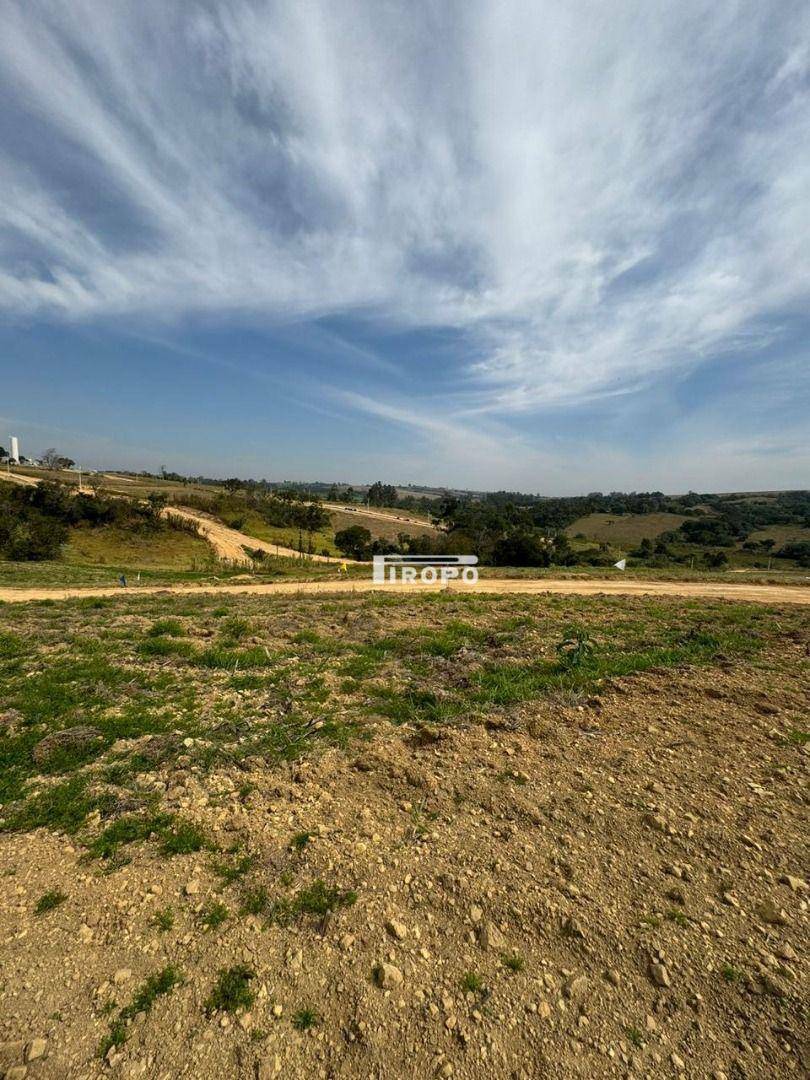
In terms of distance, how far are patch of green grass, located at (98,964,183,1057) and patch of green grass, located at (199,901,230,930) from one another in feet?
1.13

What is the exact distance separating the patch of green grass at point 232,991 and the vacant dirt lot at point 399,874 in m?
0.01

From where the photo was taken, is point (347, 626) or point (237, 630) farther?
point (347, 626)

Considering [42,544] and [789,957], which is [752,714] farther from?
[42,544]

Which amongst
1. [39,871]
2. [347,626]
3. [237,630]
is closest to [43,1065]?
[39,871]

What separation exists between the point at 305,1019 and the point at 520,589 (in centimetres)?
1852

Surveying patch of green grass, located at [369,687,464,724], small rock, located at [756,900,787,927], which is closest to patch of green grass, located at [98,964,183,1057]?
patch of green grass, located at [369,687,464,724]

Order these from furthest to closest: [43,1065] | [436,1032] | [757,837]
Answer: [757,837] → [436,1032] → [43,1065]

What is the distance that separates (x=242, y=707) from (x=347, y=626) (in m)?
4.97

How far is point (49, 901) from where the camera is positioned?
3639mm

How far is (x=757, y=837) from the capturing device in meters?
4.40

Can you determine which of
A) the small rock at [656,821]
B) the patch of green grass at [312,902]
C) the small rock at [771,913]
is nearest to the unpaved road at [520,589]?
the small rock at [656,821]

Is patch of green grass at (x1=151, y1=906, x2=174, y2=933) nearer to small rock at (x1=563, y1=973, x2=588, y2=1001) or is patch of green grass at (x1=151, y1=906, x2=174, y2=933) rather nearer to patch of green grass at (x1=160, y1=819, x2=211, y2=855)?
patch of green grass at (x1=160, y1=819, x2=211, y2=855)

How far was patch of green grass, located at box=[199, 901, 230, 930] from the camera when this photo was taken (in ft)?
11.5

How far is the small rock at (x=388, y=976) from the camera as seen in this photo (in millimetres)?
3120
